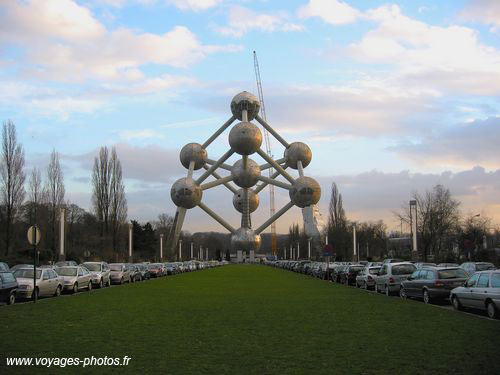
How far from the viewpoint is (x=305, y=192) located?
4102 inches

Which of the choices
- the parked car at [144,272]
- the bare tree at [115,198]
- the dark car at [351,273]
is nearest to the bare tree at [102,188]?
the bare tree at [115,198]

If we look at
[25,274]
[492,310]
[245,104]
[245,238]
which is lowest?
[492,310]

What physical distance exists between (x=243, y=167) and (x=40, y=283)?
83238 millimetres

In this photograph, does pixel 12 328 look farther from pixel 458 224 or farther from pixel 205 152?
pixel 205 152

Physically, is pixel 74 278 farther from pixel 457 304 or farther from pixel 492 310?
pixel 492 310

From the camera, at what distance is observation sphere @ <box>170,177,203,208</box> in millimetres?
103312

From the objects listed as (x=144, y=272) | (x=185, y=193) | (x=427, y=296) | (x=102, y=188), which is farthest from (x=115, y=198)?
(x=427, y=296)

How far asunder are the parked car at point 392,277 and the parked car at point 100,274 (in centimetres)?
1513

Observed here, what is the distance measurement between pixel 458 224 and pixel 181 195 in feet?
173

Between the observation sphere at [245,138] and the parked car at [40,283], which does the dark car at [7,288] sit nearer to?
the parked car at [40,283]

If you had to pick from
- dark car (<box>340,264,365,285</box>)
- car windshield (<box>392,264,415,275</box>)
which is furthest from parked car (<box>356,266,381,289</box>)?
dark car (<box>340,264,365,285</box>)

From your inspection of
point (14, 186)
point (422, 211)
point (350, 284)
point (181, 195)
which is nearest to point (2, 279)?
point (350, 284)

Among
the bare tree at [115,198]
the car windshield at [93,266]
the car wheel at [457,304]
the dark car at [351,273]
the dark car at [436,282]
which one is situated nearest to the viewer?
the car wheel at [457,304]

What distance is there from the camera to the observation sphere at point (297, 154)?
110 meters
